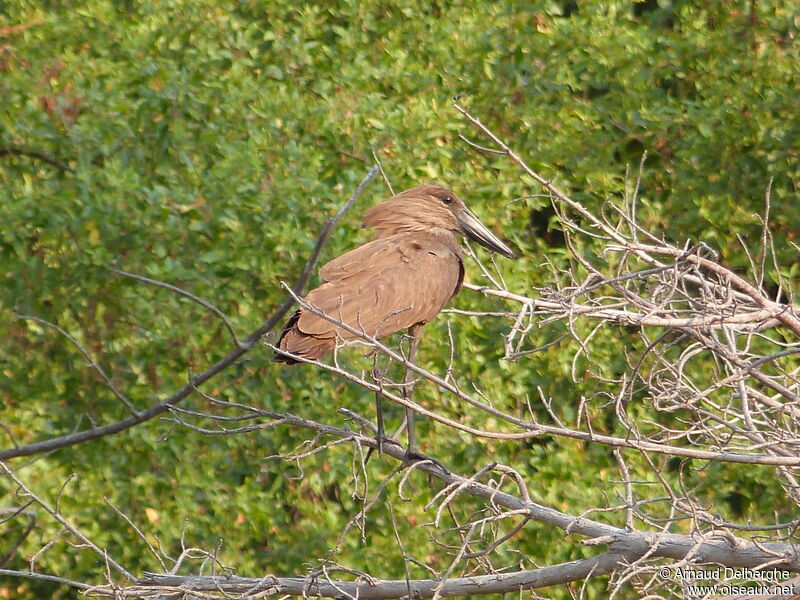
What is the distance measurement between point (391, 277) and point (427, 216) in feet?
2.08

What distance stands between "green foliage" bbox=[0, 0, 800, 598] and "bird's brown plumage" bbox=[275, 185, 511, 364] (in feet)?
1.50

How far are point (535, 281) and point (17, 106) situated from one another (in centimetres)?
295

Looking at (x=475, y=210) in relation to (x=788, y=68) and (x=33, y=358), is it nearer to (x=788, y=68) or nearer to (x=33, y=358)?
(x=788, y=68)

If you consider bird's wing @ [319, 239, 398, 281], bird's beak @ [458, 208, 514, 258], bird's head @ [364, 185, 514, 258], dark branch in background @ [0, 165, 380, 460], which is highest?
bird's wing @ [319, 239, 398, 281]

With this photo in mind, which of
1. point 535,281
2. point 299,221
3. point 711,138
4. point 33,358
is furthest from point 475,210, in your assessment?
point 33,358

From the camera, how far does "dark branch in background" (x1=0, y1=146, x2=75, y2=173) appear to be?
6.75 metres

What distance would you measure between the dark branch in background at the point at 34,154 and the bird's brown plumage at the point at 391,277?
1.93 meters

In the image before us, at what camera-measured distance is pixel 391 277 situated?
17.0 feet

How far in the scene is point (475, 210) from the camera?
6535mm

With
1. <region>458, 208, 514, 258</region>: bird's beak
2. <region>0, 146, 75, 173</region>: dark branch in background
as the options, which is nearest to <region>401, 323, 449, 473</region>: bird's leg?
<region>458, 208, 514, 258</region>: bird's beak
